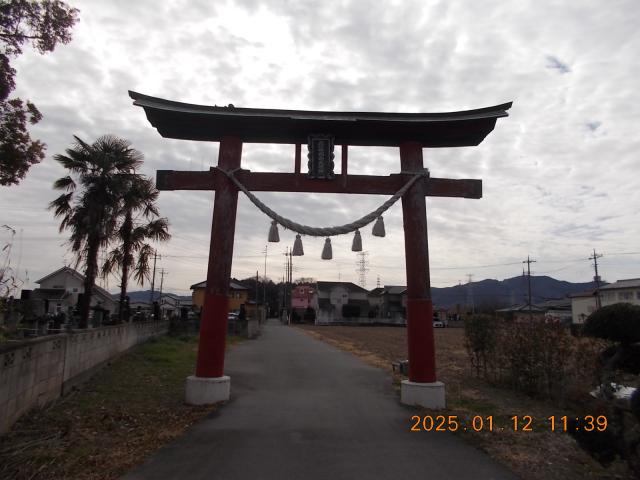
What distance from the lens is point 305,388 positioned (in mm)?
11352

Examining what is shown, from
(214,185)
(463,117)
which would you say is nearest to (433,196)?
(463,117)

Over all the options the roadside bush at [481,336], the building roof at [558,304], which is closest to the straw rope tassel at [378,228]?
the roadside bush at [481,336]

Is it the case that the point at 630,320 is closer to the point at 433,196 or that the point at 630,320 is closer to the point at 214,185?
the point at 433,196

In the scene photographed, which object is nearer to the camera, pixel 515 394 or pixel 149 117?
pixel 149 117

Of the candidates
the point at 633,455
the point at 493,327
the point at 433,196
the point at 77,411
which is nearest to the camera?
the point at 633,455

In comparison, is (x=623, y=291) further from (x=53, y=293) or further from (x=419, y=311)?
(x=53, y=293)

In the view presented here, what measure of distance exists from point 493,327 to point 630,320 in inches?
291

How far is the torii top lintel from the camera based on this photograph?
9398 mm

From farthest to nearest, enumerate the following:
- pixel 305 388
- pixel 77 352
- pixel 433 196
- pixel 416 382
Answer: pixel 305 388 < pixel 77 352 < pixel 433 196 < pixel 416 382

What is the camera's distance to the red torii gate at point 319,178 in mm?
9094

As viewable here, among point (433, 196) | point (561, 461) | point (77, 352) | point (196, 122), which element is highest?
point (196, 122)

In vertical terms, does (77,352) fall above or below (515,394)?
above

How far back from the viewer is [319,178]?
962cm

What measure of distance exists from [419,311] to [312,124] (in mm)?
4282
